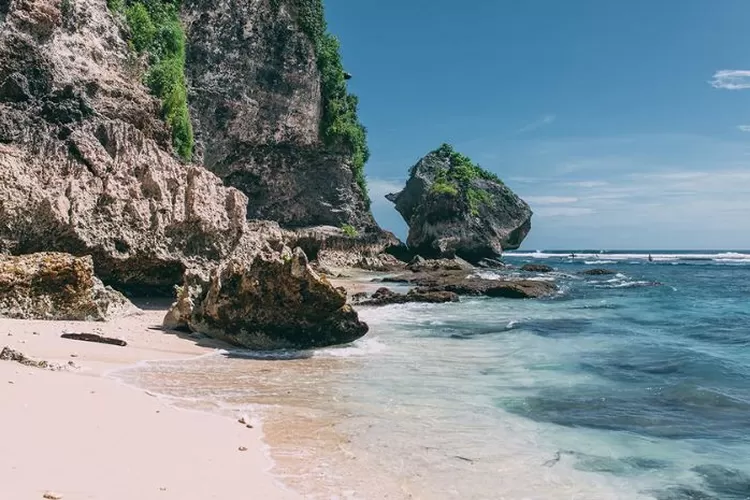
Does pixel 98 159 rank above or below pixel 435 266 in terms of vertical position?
above

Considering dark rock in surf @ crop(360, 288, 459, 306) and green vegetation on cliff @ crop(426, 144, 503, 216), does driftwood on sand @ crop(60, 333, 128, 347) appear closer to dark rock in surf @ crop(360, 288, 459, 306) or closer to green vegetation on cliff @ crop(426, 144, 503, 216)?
dark rock in surf @ crop(360, 288, 459, 306)

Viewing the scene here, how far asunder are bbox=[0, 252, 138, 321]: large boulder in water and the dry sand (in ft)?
10.1

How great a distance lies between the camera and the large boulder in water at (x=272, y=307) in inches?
422

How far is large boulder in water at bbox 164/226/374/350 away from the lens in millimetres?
10719

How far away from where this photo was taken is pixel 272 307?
10766 mm

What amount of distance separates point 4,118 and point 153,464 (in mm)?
11556

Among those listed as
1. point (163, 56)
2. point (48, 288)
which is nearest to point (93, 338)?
point (48, 288)

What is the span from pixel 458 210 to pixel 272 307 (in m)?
38.4

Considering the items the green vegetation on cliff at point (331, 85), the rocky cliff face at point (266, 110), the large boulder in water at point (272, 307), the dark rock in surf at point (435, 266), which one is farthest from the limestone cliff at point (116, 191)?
the dark rock in surf at point (435, 266)

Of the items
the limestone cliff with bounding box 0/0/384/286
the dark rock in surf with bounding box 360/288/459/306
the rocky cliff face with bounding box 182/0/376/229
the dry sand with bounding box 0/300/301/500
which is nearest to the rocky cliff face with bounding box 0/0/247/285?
the limestone cliff with bounding box 0/0/384/286

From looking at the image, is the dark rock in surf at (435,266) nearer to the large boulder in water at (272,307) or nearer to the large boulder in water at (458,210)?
the large boulder in water at (458,210)

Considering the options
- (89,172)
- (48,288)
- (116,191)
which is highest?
(89,172)

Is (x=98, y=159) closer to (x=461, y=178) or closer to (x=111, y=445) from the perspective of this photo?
(x=111, y=445)

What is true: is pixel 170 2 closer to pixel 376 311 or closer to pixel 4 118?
pixel 4 118
